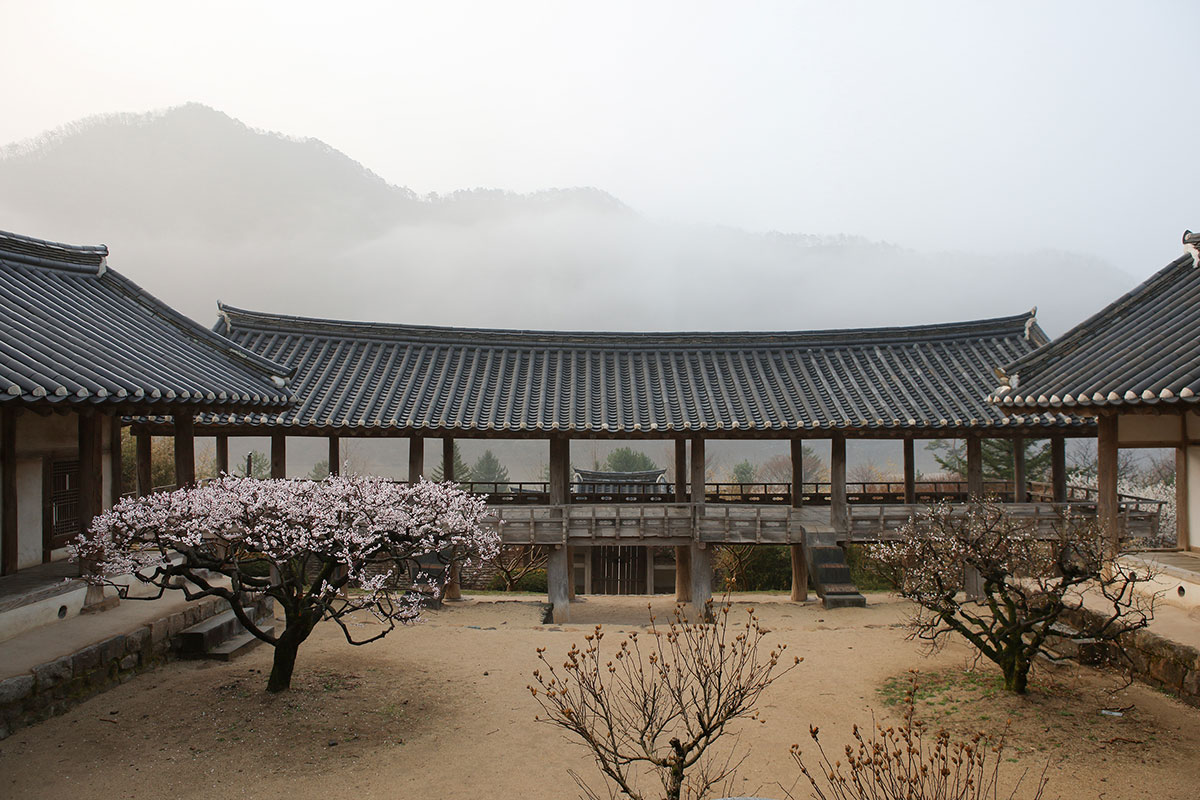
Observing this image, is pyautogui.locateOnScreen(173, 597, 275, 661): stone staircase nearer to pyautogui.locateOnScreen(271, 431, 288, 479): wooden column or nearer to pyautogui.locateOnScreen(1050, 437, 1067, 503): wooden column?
pyautogui.locateOnScreen(271, 431, 288, 479): wooden column

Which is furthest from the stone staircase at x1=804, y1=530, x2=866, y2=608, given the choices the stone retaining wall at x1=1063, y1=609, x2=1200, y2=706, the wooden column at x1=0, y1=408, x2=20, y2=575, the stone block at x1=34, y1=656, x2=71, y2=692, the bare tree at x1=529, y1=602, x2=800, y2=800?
the wooden column at x1=0, y1=408, x2=20, y2=575

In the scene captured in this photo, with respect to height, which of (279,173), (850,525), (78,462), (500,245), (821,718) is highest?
(279,173)

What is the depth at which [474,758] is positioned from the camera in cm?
746

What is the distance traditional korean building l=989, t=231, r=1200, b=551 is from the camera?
8.59m

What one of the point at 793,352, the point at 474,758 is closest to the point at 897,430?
the point at 793,352

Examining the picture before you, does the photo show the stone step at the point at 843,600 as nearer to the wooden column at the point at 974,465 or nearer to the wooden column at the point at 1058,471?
the wooden column at the point at 974,465

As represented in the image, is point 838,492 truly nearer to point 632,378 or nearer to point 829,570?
point 829,570

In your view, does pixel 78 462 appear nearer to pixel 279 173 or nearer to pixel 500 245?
pixel 500 245

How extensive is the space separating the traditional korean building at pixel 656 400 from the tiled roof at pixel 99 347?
9.30 ft

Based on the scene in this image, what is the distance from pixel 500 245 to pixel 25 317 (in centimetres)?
14530

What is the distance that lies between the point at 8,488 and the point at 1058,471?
2001cm

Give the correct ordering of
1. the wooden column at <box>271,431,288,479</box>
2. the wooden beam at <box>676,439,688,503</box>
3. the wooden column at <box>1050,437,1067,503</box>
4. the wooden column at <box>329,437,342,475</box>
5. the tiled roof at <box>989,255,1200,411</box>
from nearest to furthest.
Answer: the tiled roof at <box>989,255,1200,411</box>
the wooden column at <box>271,431,288,479</box>
the wooden column at <box>1050,437,1067,503</box>
the wooden column at <box>329,437,342,475</box>
the wooden beam at <box>676,439,688,503</box>

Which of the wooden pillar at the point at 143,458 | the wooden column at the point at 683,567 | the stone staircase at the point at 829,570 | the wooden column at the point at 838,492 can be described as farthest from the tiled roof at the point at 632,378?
the wooden column at the point at 683,567

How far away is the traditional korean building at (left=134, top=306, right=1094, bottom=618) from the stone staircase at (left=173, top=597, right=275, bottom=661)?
4.55m
